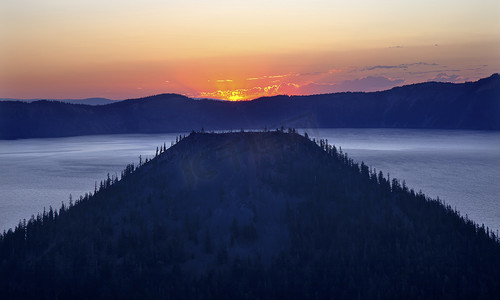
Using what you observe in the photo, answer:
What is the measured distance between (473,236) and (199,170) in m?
40.4

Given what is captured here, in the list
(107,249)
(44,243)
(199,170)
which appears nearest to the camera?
(107,249)

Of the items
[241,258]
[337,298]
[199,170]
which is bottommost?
[337,298]

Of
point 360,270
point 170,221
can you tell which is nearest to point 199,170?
point 170,221

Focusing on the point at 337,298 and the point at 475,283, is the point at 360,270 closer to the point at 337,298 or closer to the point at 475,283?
the point at 337,298

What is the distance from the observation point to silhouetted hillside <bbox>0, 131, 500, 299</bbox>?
2386 inches

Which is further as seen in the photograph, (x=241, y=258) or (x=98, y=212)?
(x=98, y=212)

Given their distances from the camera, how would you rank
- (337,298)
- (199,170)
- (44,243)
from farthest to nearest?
1. (199,170)
2. (44,243)
3. (337,298)

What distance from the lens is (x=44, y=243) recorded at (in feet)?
227

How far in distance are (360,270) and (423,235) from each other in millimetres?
11791

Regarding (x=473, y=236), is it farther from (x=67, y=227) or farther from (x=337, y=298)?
(x=67, y=227)

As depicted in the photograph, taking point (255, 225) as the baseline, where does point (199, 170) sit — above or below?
above

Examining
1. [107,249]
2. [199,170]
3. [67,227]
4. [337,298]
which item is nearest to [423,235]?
[337,298]

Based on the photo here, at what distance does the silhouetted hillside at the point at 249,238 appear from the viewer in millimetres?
60594

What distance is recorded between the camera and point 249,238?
64688 millimetres
